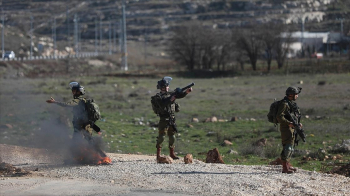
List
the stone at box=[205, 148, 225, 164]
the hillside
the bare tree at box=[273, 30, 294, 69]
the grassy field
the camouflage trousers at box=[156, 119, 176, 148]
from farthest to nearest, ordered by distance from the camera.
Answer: the hillside, the bare tree at box=[273, 30, 294, 69], the grassy field, the stone at box=[205, 148, 225, 164], the camouflage trousers at box=[156, 119, 176, 148]

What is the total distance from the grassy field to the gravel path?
2633 mm

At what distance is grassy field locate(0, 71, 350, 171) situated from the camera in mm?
17720

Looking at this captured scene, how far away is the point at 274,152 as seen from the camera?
1761cm

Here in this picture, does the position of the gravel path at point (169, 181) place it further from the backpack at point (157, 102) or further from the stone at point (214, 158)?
the stone at point (214, 158)

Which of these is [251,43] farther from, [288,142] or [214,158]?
[288,142]

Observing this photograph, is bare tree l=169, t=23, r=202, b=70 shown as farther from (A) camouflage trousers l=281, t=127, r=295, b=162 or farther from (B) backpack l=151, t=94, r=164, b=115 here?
(A) camouflage trousers l=281, t=127, r=295, b=162

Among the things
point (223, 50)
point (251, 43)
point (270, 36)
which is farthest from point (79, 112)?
point (223, 50)

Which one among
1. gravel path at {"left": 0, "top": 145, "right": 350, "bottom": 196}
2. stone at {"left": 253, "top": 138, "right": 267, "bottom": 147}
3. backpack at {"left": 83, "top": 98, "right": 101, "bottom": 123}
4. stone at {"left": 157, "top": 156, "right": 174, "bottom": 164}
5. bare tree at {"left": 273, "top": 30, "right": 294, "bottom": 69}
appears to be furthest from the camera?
bare tree at {"left": 273, "top": 30, "right": 294, "bottom": 69}

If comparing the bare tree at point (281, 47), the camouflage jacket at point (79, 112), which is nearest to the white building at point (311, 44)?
the bare tree at point (281, 47)

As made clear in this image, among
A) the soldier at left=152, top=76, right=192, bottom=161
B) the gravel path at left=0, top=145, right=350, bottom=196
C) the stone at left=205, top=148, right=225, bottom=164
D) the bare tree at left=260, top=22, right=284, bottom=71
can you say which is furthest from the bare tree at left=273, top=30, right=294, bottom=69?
the gravel path at left=0, top=145, right=350, bottom=196

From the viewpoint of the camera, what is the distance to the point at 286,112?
38.7 feet

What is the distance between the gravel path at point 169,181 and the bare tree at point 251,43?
178 ft

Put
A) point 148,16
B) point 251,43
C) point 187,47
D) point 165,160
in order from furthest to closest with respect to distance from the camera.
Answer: point 148,16, point 187,47, point 251,43, point 165,160

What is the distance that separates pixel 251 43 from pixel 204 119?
1617 inches
